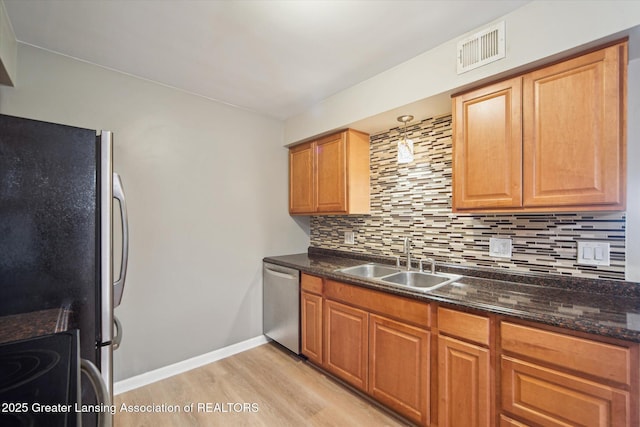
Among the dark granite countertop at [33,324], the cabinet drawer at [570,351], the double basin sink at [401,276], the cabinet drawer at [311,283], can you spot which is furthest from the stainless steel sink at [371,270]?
the dark granite countertop at [33,324]

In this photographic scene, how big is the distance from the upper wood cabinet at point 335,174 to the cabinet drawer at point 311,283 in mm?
664

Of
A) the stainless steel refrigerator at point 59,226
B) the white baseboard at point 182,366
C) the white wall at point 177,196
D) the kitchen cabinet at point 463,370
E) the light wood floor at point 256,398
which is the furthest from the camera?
the white baseboard at point 182,366

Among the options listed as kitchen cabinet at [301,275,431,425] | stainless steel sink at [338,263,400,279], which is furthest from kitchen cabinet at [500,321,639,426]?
stainless steel sink at [338,263,400,279]

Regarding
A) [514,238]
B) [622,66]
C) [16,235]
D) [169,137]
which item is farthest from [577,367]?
[169,137]

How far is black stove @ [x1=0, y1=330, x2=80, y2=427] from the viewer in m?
0.58

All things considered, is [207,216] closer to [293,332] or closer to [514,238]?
[293,332]

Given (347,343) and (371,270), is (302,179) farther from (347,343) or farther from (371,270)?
(347,343)

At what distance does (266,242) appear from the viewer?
305 centimetres

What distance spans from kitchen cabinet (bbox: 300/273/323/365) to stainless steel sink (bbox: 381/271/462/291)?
23.3 inches

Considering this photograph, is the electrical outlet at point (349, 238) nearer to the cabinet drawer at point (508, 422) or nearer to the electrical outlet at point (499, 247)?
the electrical outlet at point (499, 247)

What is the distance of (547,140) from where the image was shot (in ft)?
4.87

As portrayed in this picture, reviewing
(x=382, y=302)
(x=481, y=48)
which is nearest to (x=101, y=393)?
(x=382, y=302)

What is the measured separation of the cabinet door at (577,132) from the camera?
1310 millimetres

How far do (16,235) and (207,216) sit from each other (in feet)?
5.22
